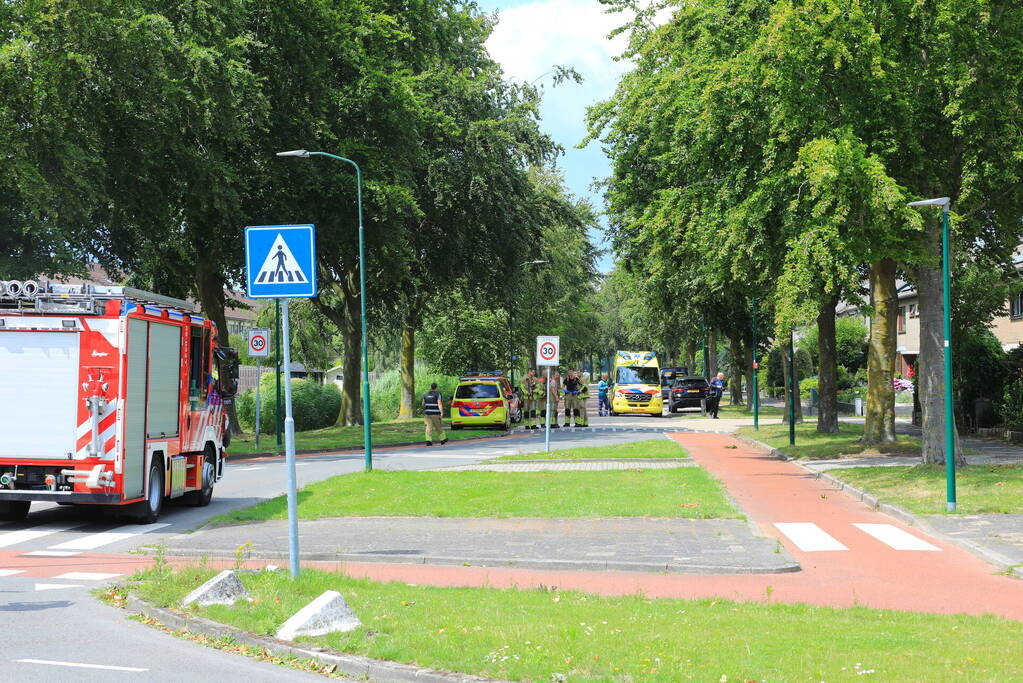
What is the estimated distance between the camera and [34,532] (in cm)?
1453

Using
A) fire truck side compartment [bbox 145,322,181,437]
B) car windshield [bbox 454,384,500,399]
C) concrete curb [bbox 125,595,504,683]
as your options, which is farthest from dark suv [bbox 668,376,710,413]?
concrete curb [bbox 125,595,504,683]

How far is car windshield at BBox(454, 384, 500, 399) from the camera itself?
42.8 m

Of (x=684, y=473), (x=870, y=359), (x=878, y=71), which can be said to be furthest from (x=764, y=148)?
(x=870, y=359)

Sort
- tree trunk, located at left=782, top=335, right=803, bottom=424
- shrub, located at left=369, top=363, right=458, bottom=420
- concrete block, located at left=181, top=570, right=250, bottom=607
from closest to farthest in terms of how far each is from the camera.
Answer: concrete block, located at left=181, top=570, right=250, bottom=607
tree trunk, located at left=782, top=335, right=803, bottom=424
shrub, located at left=369, top=363, right=458, bottom=420

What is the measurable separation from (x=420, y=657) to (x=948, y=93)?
16128mm

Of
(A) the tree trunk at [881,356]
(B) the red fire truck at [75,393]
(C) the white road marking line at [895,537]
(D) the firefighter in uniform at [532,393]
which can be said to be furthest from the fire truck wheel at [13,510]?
(D) the firefighter in uniform at [532,393]

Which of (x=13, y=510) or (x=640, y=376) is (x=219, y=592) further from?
(x=640, y=376)

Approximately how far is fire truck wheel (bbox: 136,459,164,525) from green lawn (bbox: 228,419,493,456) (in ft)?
49.5

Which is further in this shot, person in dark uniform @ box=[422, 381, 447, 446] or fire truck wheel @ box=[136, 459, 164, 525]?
person in dark uniform @ box=[422, 381, 447, 446]

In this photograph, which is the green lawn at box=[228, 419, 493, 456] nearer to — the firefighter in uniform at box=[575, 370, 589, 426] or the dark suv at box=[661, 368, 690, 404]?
the firefighter in uniform at box=[575, 370, 589, 426]

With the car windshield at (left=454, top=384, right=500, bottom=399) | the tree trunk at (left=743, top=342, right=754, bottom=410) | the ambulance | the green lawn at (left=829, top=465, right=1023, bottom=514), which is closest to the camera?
the green lawn at (left=829, top=465, right=1023, bottom=514)

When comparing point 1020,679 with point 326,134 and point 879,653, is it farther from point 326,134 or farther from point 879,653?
point 326,134

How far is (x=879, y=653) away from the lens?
23.3ft

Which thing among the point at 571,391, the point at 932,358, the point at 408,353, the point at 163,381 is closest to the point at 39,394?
the point at 163,381
